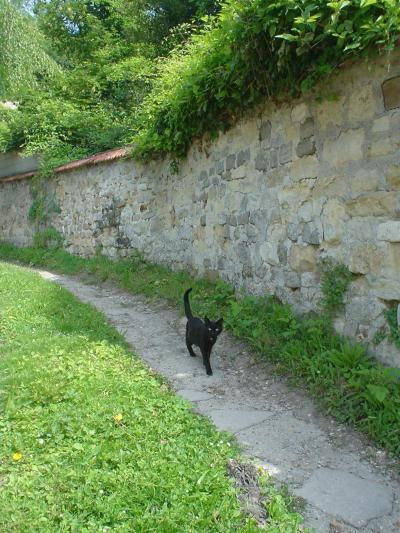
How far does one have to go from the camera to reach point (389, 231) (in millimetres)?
3334

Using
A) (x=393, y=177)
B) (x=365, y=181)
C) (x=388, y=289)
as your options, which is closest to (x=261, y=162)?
(x=365, y=181)

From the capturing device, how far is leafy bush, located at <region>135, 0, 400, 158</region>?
3.13 meters

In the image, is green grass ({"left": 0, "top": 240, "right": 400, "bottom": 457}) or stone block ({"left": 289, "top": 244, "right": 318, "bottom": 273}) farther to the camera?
stone block ({"left": 289, "top": 244, "right": 318, "bottom": 273})

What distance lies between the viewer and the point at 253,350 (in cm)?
434

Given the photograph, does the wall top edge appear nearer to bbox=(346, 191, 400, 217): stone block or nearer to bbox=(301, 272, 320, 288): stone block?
bbox=(301, 272, 320, 288): stone block

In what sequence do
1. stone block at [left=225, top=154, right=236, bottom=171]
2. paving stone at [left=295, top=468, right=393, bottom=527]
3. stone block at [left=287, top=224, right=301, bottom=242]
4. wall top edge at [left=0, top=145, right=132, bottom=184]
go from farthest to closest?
wall top edge at [left=0, top=145, right=132, bottom=184]
stone block at [left=225, top=154, right=236, bottom=171]
stone block at [left=287, top=224, right=301, bottom=242]
paving stone at [left=295, top=468, right=393, bottom=527]

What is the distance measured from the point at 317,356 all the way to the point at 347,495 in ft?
4.32

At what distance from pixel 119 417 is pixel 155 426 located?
0.24 meters

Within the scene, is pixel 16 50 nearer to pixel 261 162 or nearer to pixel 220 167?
pixel 220 167

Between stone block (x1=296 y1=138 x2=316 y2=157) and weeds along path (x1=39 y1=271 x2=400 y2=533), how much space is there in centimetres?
182

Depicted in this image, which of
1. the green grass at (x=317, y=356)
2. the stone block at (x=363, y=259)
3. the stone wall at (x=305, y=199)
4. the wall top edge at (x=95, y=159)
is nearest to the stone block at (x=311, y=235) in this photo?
the stone wall at (x=305, y=199)

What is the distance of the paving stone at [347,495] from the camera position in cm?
233

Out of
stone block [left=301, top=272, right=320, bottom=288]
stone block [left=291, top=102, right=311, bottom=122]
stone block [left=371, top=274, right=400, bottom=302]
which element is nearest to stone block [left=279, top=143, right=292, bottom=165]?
stone block [left=291, top=102, right=311, bottom=122]

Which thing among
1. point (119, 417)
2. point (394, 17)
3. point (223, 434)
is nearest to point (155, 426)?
point (119, 417)
